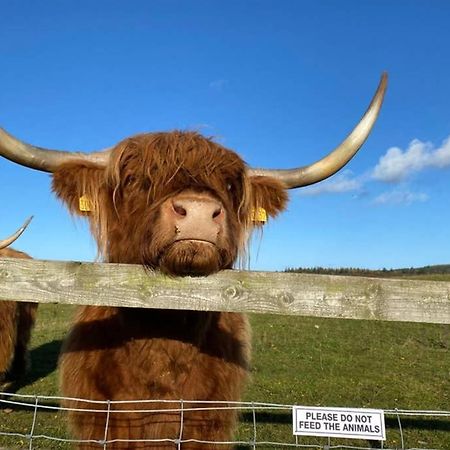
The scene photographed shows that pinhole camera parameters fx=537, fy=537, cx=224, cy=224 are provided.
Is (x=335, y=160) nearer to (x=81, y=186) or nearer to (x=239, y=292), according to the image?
(x=239, y=292)

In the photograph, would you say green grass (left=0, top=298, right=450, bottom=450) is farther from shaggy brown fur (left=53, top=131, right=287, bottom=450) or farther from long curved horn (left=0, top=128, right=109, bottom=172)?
long curved horn (left=0, top=128, right=109, bottom=172)

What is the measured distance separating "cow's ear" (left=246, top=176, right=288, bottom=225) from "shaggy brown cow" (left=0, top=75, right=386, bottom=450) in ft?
0.19

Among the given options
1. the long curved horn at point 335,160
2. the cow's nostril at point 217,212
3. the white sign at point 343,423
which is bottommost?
the white sign at point 343,423

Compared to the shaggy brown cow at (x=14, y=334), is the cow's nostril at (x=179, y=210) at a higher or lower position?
lower

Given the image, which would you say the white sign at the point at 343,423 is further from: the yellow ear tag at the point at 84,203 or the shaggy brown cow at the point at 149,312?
the yellow ear tag at the point at 84,203

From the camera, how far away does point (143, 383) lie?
10.6 ft

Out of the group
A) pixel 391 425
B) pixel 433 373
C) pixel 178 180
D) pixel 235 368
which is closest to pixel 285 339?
pixel 433 373

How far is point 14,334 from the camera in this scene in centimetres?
892

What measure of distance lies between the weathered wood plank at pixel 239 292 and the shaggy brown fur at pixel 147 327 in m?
0.35

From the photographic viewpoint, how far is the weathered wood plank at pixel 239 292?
250 centimetres

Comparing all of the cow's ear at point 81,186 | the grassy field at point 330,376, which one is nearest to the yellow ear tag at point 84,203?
the cow's ear at point 81,186

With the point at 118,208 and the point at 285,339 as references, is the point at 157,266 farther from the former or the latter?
the point at 285,339

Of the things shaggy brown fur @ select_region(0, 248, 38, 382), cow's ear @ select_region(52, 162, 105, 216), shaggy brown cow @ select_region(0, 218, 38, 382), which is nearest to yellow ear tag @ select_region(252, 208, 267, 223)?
cow's ear @ select_region(52, 162, 105, 216)

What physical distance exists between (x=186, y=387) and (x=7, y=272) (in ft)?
4.48
